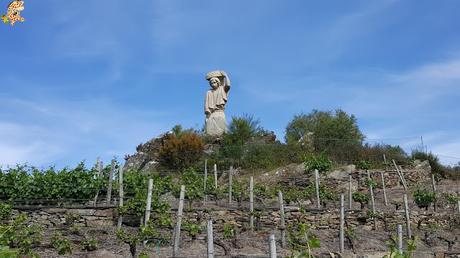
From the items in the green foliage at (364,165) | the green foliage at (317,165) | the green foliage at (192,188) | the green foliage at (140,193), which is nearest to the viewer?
the green foliage at (140,193)

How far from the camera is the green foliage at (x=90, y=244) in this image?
364 inches

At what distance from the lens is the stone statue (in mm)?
25547

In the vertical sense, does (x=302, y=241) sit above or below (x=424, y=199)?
below

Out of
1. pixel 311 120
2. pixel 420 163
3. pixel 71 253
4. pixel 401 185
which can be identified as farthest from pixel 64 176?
pixel 311 120

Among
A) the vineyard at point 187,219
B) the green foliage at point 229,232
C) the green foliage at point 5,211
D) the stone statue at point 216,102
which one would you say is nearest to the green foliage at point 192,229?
the vineyard at point 187,219

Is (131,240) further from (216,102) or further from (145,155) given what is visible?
(216,102)

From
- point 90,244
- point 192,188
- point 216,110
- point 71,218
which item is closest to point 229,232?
point 90,244

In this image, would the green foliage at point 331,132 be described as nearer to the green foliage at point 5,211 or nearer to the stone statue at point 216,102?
the stone statue at point 216,102

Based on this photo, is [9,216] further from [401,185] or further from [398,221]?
[401,185]

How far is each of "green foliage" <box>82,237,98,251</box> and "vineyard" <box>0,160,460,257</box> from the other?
2 centimetres

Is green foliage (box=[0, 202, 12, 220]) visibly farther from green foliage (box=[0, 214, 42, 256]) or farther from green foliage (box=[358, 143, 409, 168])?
green foliage (box=[358, 143, 409, 168])

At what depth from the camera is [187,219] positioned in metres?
12.0

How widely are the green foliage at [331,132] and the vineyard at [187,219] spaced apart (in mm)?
5959

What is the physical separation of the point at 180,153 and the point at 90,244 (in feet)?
36.7
